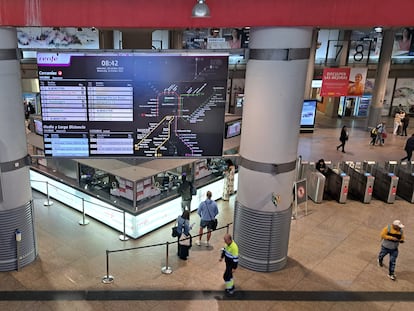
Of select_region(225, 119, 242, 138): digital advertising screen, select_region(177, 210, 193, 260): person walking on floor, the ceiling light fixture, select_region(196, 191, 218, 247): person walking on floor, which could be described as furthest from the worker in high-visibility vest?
select_region(225, 119, 242, 138): digital advertising screen

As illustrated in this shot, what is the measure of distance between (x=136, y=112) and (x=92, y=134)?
0.93 meters

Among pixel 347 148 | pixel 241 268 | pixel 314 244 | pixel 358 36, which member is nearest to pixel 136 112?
pixel 241 268

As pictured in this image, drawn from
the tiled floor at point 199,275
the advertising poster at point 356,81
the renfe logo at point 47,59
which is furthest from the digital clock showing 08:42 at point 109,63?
the advertising poster at point 356,81

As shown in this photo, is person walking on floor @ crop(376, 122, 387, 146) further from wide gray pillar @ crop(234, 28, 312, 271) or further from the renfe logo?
the renfe logo

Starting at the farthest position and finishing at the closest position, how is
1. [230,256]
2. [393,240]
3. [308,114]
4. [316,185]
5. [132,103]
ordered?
1. [308,114]
2. [316,185]
3. [393,240]
4. [230,256]
5. [132,103]

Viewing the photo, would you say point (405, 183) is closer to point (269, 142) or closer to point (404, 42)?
point (269, 142)

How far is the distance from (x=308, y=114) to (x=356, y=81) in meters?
3.04

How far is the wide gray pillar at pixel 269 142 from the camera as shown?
7.59 m

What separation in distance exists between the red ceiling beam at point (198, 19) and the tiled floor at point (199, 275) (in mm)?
5010

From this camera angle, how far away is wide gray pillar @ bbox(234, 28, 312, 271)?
24.9 ft

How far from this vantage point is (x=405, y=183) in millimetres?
13398

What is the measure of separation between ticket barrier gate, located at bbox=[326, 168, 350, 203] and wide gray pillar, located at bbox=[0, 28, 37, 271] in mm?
8880

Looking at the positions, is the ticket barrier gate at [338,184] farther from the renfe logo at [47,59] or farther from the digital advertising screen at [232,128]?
the renfe logo at [47,59]

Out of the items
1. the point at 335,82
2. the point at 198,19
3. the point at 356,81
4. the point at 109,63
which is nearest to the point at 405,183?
the point at 335,82
